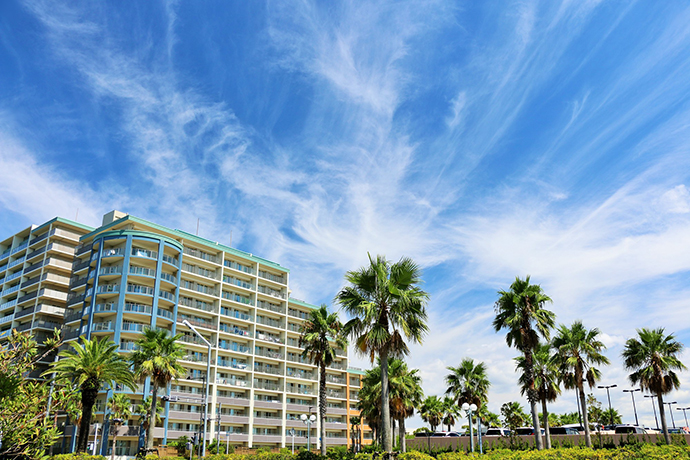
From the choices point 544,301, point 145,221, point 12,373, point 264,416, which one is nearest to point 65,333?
point 145,221

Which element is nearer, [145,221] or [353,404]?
[145,221]

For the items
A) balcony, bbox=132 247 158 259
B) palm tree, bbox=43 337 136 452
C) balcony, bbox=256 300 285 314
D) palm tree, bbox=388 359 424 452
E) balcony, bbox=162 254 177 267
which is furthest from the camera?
balcony, bbox=256 300 285 314

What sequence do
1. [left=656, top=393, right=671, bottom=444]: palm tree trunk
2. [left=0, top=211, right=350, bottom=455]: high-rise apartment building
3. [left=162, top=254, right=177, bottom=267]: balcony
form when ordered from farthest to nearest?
1. [left=162, top=254, right=177, bottom=267]: balcony
2. [left=0, top=211, right=350, bottom=455]: high-rise apartment building
3. [left=656, top=393, right=671, bottom=444]: palm tree trunk

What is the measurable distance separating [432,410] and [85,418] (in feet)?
152

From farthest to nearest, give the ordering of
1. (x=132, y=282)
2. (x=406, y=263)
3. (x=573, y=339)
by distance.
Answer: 1. (x=132, y=282)
2. (x=573, y=339)
3. (x=406, y=263)

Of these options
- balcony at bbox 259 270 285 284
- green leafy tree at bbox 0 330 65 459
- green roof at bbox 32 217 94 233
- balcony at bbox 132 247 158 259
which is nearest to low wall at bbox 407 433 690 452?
balcony at bbox 259 270 285 284

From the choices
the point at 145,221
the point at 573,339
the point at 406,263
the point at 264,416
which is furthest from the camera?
the point at 264,416

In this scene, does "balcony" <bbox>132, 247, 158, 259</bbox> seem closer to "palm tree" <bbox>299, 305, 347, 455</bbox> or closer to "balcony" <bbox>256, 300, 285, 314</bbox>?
"balcony" <bbox>256, 300, 285, 314</bbox>

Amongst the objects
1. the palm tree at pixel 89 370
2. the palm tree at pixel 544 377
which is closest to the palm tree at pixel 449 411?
the palm tree at pixel 544 377

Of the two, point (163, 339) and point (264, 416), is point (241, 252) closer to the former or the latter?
point (264, 416)

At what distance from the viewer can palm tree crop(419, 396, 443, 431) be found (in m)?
66.0

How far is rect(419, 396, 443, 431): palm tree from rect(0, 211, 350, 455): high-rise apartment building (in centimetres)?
1796

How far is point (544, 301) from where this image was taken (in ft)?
118

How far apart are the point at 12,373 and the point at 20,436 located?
96cm
